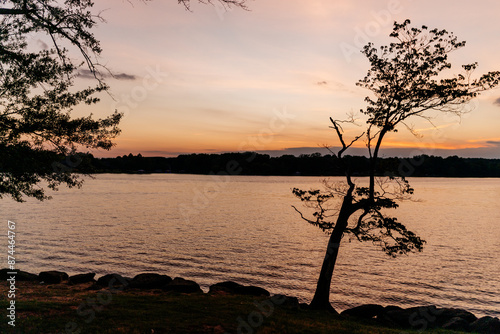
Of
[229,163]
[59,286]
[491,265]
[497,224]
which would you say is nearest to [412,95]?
[59,286]

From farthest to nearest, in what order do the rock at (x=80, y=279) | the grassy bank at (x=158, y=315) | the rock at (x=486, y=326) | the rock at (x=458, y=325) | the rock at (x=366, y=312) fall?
1. the rock at (x=80, y=279)
2. the rock at (x=366, y=312)
3. the rock at (x=458, y=325)
4. the rock at (x=486, y=326)
5. the grassy bank at (x=158, y=315)

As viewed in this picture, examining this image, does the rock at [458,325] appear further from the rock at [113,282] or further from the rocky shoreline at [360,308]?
the rock at [113,282]

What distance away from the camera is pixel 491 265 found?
33.6m

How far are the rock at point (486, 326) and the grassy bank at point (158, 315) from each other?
4763mm

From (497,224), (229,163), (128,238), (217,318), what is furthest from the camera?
(229,163)

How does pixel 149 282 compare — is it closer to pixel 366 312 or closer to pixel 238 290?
pixel 238 290

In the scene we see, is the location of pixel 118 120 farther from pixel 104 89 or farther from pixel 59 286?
pixel 59 286

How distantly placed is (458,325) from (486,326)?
4.01 ft

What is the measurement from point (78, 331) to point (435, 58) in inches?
781

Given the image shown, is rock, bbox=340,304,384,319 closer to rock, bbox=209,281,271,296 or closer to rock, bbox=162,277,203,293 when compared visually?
rock, bbox=209,281,271,296

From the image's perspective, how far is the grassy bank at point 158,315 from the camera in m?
12.4

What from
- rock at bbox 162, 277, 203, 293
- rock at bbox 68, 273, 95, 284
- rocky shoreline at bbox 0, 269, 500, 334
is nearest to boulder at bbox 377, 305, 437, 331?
rocky shoreline at bbox 0, 269, 500, 334

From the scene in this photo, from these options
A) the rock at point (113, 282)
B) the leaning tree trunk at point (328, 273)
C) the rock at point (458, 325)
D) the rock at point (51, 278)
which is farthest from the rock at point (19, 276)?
the rock at point (458, 325)

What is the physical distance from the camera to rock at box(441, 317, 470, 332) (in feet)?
57.3
